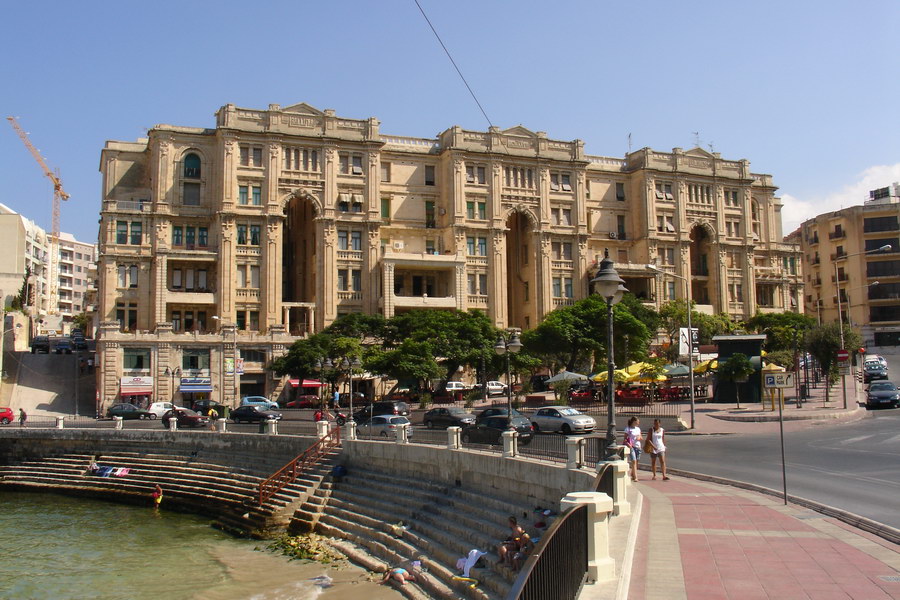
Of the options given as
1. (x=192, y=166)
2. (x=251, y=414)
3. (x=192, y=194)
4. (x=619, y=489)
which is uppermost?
(x=192, y=166)

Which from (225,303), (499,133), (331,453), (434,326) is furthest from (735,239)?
(331,453)

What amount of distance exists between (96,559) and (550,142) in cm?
6115

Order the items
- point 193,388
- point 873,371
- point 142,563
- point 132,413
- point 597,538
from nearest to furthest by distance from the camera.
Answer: point 597,538 → point 142,563 → point 132,413 → point 193,388 → point 873,371

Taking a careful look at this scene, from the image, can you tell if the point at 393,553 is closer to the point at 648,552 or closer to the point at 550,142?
the point at 648,552

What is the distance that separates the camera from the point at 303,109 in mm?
70750

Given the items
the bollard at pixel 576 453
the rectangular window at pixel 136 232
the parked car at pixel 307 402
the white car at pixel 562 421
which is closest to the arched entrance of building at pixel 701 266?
the parked car at pixel 307 402

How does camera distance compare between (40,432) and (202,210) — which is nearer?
(40,432)

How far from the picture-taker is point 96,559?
27.8m

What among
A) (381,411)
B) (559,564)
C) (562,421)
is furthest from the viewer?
(381,411)

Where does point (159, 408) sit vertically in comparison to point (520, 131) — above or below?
below

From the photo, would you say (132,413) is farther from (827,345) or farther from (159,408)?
(827,345)

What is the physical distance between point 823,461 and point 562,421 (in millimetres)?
12436

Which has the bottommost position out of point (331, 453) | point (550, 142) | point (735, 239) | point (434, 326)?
point (331, 453)

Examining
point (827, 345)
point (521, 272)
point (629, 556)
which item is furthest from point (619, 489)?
point (521, 272)
